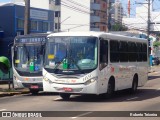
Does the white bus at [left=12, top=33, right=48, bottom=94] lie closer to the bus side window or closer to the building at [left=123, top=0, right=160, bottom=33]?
the bus side window

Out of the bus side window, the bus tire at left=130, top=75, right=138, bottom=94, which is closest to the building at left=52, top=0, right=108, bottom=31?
the bus tire at left=130, top=75, right=138, bottom=94

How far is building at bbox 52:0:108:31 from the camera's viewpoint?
8925 cm

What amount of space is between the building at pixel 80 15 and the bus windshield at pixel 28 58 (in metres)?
66.4

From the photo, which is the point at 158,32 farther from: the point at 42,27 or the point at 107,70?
the point at 107,70

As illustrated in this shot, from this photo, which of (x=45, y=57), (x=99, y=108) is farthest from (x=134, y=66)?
A: (x=99, y=108)

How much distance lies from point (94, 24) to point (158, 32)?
1528 inches

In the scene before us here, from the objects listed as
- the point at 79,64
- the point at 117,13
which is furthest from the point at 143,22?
the point at 79,64

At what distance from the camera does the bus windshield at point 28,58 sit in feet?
70.9

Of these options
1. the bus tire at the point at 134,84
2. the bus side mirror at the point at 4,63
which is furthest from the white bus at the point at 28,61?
the bus tire at the point at 134,84

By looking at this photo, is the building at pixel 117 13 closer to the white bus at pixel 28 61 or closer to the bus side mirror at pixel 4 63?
the bus side mirror at pixel 4 63

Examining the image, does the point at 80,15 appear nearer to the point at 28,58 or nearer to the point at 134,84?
the point at 134,84

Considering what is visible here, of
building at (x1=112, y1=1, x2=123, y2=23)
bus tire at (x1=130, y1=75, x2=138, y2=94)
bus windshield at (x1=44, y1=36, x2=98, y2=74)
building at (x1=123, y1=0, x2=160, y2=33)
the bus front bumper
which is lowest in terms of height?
bus tire at (x1=130, y1=75, x2=138, y2=94)

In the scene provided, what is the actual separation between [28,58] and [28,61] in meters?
0.14

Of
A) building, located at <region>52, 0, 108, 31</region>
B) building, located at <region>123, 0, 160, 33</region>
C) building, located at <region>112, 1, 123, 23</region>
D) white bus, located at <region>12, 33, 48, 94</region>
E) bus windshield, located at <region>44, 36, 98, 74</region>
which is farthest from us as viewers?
building, located at <region>112, 1, 123, 23</region>
